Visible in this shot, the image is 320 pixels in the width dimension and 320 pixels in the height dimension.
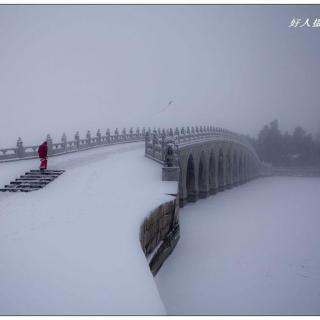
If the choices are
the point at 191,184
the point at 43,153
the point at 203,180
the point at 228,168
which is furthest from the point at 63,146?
the point at 228,168

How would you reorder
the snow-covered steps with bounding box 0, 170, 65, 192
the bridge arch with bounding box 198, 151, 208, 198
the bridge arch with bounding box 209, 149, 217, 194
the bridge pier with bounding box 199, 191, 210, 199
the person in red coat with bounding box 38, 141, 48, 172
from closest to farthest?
the snow-covered steps with bounding box 0, 170, 65, 192 → the person in red coat with bounding box 38, 141, 48, 172 → the bridge pier with bounding box 199, 191, 210, 199 → the bridge arch with bounding box 198, 151, 208, 198 → the bridge arch with bounding box 209, 149, 217, 194

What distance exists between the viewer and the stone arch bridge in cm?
1866

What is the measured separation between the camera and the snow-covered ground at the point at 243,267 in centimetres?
1020

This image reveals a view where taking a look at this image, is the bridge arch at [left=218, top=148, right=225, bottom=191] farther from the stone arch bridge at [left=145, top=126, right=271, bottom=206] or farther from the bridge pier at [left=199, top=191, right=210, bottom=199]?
the bridge pier at [left=199, top=191, right=210, bottom=199]

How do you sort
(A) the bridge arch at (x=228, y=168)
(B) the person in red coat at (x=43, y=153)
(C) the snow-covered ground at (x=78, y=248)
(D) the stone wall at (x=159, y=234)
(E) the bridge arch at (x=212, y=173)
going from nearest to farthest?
(C) the snow-covered ground at (x=78, y=248) → (D) the stone wall at (x=159, y=234) → (B) the person in red coat at (x=43, y=153) → (E) the bridge arch at (x=212, y=173) → (A) the bridge arch at (x=228, y=168)

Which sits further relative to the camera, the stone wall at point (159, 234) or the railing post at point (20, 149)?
the railing post at point (20, 149)

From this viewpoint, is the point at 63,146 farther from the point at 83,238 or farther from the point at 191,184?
the point at 83,238

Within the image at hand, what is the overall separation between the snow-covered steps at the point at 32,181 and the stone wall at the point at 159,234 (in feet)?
17.5

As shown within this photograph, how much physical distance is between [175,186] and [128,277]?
24.8 feet

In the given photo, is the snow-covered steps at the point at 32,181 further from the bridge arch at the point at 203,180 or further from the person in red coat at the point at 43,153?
the bridge arch at the point at 203,180

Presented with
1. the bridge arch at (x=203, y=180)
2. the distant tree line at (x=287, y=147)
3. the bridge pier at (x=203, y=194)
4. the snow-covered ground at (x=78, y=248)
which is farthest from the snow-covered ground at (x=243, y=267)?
the distant tree line at (x=287, y=147)

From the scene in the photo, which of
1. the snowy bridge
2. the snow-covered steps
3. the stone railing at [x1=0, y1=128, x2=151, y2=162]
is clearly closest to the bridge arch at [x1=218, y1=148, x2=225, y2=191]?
the stone railing at [x1=0, y1=128, x2=151, y2=162]

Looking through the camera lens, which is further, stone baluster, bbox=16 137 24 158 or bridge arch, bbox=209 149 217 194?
bridge arch, bbox=209 149 217 194

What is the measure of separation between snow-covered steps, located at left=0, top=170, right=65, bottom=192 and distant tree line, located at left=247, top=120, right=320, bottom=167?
77.8m
